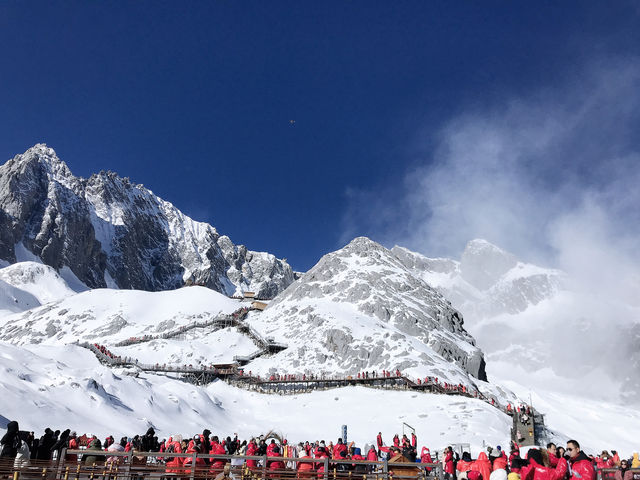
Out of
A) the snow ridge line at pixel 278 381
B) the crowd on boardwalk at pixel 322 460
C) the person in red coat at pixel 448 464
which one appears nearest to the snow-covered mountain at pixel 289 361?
the snow ridge line at pixel 278 381

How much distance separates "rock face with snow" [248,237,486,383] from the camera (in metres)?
74.6

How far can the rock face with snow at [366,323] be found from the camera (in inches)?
2936

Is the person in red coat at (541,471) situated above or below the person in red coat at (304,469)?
above

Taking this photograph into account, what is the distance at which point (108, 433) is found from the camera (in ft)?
111

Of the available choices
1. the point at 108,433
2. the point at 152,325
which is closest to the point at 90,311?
the point at 152,325

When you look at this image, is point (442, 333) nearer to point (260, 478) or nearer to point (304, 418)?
point (304, 418)

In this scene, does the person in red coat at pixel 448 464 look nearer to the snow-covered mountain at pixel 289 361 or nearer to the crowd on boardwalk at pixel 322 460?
Answer: the crowd on boardwalk at pixel 322 460

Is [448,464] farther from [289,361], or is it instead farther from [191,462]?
[289,361]

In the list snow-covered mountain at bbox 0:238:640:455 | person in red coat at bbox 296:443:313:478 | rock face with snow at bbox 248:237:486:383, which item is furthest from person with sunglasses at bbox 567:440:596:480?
rock face with snow at bbox 248:237:486:383

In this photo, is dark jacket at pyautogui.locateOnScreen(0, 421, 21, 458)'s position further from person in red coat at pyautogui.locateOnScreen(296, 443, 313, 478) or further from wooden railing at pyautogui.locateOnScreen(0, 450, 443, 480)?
person in red coat at pyautogui.locateOnScreen(296, 443, 313, 478)

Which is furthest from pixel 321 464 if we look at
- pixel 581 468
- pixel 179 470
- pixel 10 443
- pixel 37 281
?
pixel 37 281

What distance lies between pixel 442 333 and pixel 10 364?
242 feet

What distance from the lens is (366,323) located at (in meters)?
87.4

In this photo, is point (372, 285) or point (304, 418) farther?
point (372, 285)
